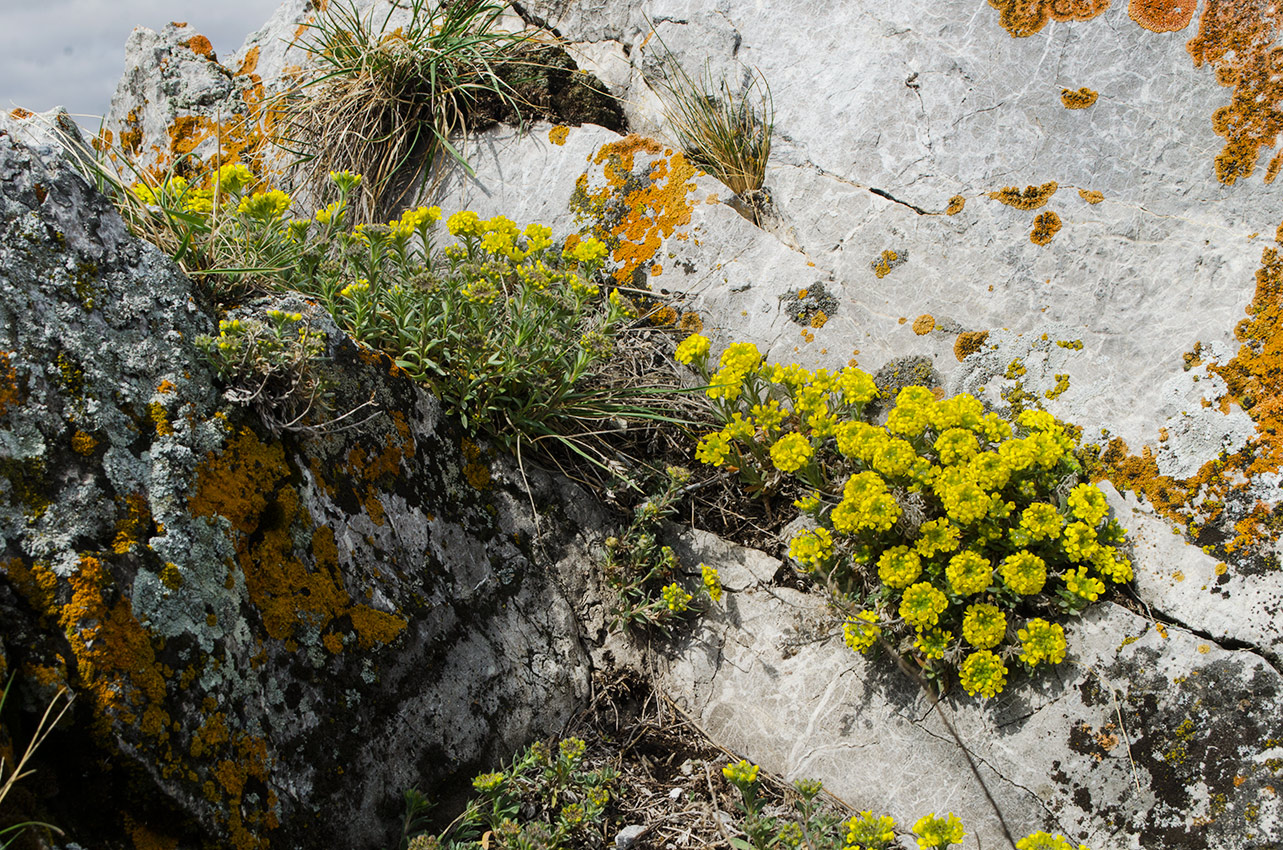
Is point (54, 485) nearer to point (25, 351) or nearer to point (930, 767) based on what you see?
point (25, 351)

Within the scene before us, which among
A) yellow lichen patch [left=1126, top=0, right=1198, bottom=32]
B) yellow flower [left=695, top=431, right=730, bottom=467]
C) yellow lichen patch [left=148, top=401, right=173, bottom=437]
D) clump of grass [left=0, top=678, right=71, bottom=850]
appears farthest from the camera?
yellow lichen patch [left=1126, top=0, right=1198, bottom=32]

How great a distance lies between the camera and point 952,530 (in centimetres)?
316

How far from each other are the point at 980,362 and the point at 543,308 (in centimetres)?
206

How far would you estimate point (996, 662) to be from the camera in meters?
3.01

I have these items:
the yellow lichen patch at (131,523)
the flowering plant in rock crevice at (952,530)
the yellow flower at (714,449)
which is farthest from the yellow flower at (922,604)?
the yellow lichen patch at (131,523)

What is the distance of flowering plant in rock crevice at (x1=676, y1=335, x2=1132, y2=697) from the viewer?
305cm

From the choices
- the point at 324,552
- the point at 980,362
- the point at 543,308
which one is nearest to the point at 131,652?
the point at 324,552

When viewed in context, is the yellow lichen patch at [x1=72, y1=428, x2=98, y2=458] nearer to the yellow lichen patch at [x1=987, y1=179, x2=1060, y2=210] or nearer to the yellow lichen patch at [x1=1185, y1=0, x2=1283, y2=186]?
the yellow lichen patch at [x1=987, y1=179, x2=1060, y2=210]

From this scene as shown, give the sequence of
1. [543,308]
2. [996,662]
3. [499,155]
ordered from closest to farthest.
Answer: [996,662] < [543,308] < [499,155]

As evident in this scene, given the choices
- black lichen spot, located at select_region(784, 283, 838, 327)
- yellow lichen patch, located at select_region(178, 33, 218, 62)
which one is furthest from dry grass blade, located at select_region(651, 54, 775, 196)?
yellow lichen patch, located at select_region(178, 33, 218, 62)

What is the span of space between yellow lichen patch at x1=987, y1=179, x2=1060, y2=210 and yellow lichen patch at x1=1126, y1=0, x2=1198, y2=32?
92cm

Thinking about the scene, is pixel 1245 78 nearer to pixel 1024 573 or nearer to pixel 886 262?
pixel 886 262

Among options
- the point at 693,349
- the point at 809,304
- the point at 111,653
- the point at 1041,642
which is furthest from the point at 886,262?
the point at 111,653

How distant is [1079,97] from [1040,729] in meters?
3.03
